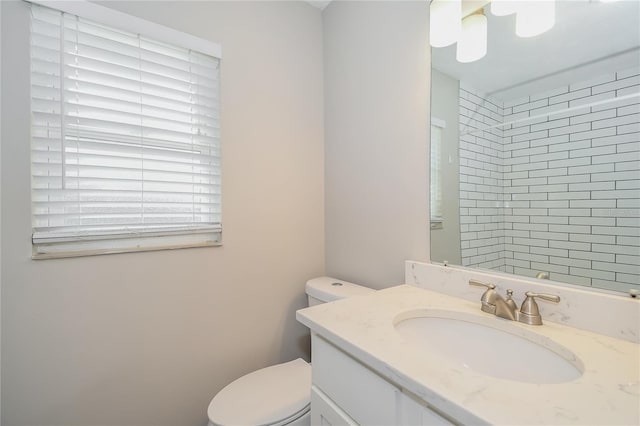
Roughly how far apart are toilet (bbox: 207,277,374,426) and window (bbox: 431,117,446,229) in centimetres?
49

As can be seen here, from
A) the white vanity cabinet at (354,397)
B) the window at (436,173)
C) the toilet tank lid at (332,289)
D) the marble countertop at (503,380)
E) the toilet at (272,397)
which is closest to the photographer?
the marble countertop at (503,380)

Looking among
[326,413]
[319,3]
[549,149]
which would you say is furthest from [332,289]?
[319,3]

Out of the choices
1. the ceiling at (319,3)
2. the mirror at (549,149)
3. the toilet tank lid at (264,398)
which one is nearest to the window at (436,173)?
the mirror at (549,149)

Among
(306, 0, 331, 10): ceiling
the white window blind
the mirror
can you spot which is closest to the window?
the mirror

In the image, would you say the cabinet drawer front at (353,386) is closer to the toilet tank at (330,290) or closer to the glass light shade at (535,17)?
the toilet tank at (330,290)

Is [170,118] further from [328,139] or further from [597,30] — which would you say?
[597,30]

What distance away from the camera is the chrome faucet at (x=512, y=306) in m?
0.77

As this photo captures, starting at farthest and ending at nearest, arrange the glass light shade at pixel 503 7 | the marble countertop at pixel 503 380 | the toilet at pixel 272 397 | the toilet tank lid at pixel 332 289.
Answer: the toilet tank lid at pixel 332 289 → the toilet at pixel 272 397 → the glass light shade at pixel 503 7 → the marble countertop at pixel 503 380

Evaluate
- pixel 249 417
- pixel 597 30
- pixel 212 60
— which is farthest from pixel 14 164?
pixel 597 30

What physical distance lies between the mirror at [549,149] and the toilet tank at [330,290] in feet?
1.45

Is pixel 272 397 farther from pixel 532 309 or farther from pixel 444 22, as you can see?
pixel 444 22

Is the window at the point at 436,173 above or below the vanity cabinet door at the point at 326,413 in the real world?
above

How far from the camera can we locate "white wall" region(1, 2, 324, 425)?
3.12 feet

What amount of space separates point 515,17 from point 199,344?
1.80 meters
